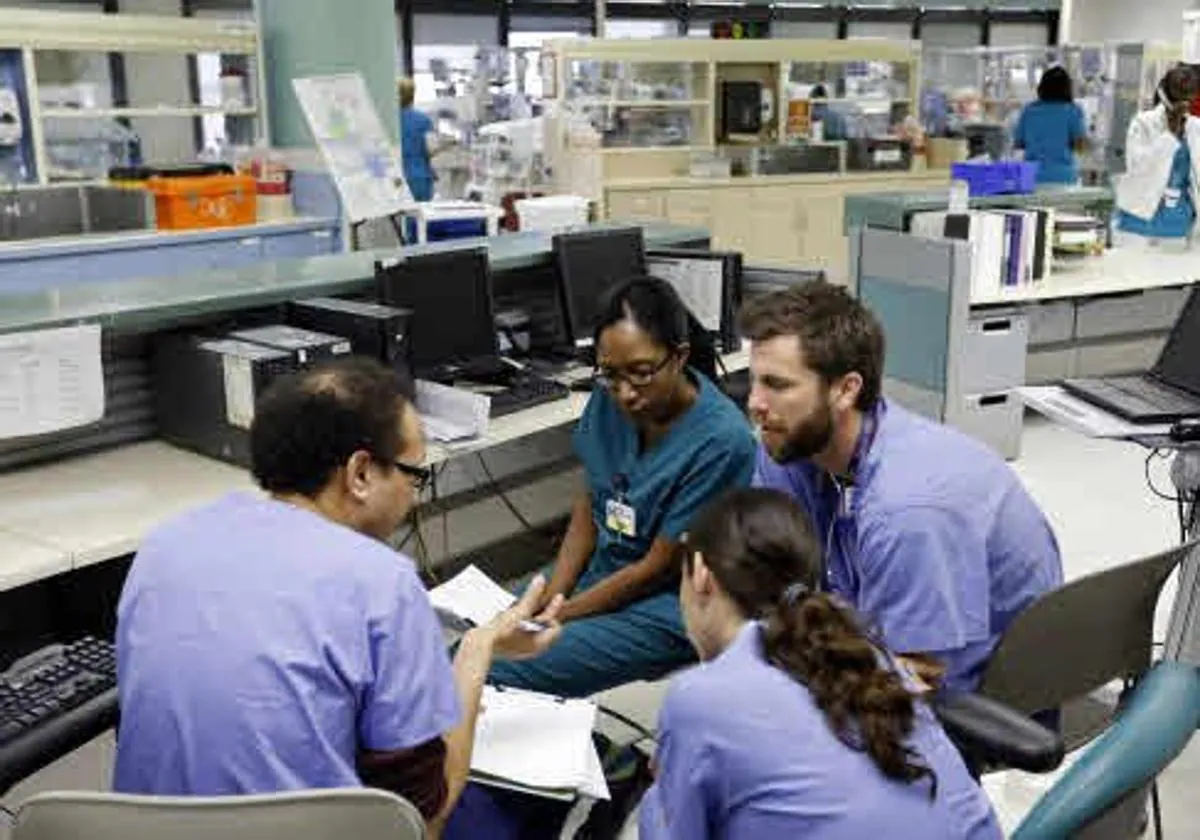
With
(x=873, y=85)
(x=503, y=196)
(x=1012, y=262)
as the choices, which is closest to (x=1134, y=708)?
(x=1012, y=262)

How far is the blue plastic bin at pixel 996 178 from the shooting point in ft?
17.5

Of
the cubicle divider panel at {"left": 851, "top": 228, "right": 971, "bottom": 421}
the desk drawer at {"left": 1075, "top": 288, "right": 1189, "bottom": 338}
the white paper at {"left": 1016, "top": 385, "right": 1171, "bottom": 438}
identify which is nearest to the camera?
the white paper at {"left": 1016, "top": 385, "right": 1171, "bottom": 438}

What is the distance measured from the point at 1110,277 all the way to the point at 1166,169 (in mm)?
986

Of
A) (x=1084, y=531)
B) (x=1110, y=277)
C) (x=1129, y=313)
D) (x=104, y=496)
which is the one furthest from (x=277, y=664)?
(x=1129, y=313)

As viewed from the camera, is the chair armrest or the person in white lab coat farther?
the person in white lab coat

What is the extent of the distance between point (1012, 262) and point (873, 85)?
4721 millimetres

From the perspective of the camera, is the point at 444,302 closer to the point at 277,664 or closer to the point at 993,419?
the point at 277,664

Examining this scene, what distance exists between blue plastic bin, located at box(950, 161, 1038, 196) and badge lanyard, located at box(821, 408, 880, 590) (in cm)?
366

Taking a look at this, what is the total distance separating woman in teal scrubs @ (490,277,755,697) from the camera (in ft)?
7.53

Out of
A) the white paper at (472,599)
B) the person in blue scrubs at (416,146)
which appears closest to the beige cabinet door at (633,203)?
the person in blue scrubs at (416,146)

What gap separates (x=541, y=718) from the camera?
1.89 m

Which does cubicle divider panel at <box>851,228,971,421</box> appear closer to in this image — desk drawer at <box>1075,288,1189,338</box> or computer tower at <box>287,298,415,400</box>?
desk drawer at <box>1075,288,1189,338</box>

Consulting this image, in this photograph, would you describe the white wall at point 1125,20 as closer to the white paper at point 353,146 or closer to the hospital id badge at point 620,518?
the white paper at point 353,146

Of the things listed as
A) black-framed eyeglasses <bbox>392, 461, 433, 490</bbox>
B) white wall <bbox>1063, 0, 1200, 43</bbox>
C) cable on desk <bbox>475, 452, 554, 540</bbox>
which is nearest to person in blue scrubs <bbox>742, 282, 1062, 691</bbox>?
black-framed eyeglasses <bbox>392, 461, 433, 490</bbox>
